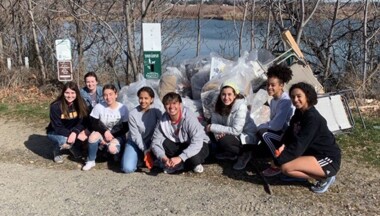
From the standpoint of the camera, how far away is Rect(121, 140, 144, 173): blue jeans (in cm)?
521

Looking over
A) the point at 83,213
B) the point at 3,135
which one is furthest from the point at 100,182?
the point at 3,135

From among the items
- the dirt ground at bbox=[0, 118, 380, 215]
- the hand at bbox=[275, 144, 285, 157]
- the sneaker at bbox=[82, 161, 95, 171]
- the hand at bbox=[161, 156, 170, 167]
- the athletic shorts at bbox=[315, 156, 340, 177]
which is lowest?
the dirt ground at bbox=[0, 118, 380, 215]

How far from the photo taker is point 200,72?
21.9 ft

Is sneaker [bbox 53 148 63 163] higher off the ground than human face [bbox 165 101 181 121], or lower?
lower

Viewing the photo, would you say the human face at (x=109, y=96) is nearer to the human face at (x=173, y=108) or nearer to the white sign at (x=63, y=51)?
the human face at (x=173, y=108)

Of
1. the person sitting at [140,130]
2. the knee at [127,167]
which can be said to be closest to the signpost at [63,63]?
the person sitting at [140,130]

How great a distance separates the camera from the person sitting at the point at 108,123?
548cm

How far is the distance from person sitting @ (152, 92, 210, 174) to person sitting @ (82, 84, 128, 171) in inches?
23.3

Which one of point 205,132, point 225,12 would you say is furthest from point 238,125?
point 225,12

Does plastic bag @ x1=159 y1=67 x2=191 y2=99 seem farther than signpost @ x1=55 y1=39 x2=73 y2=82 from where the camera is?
No

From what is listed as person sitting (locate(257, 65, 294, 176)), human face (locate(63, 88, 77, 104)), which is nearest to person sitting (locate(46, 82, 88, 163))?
human face (locate(63, 88, 77, 104))

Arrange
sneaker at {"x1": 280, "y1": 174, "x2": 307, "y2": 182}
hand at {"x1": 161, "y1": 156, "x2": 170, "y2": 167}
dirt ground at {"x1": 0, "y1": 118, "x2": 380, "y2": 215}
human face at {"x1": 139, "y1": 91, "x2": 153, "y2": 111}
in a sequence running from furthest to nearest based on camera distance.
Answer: human face at {"x1": 139, "y1": 91, "x2": 153, "y2": 111} < hand at {"x1": 161, "y1": 156, "x2": 170, "y2": 167} < sneaker at {"x1": 280, "y1": 174, "x2": 307, "y2": 182} < dirt ground at {"x1": 0, "y1": 118, "x2": 380, "y2": 215}

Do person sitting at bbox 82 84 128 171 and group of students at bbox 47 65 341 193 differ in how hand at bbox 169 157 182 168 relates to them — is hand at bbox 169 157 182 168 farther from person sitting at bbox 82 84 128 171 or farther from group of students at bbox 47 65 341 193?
person sitting at bbox 82 84 128 171

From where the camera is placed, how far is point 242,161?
17.5 feet
